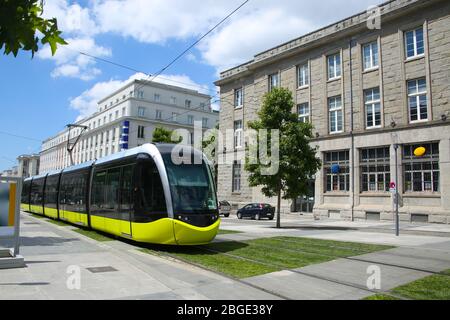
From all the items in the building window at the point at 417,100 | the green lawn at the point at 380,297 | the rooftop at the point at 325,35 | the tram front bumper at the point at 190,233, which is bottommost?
the green lawn at the point at 380,297

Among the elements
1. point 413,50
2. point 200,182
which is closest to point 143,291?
point 200,182

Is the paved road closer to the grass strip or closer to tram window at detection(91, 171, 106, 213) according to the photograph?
the grass strip

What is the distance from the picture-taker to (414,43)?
1117 inches

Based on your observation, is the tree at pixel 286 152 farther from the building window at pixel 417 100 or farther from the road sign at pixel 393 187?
the building window at pixel 417 100

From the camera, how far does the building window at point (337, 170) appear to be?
31.7m

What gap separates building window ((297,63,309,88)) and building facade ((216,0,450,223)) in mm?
89

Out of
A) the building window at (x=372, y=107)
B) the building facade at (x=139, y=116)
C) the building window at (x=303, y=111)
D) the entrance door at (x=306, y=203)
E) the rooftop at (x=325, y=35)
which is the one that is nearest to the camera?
the rooftop at (x=325, y=35)

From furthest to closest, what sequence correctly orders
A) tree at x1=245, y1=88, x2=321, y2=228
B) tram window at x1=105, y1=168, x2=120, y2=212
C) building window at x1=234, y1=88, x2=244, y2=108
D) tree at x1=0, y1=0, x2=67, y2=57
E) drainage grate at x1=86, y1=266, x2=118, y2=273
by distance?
building window at x1=234, y1=88, x2=244, y2=108 < tree at x1=245, y1=88, x2=321, y2=228 < tram window at x1=105, y1=168, x2=120, y2=212 < drainage grate at x1=86, y1=266, x2=118, y2=273 < tree at x1=0, y1=0, x2=67, y2=57

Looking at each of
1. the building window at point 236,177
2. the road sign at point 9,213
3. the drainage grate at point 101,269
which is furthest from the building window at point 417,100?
the road sign at point 9,213

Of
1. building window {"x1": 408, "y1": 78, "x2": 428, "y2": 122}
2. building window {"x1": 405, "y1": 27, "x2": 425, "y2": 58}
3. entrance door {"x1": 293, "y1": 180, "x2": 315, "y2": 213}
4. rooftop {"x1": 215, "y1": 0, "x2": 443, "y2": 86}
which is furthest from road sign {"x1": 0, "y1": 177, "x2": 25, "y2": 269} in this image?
entrance door {"x1": 293, "y1": 180, "x2": 315, "y2": 213}

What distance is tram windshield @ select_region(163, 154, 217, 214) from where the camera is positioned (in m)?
11.4

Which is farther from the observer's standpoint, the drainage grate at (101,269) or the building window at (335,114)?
the building window at (335,114)

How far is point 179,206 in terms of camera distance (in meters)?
11.3
